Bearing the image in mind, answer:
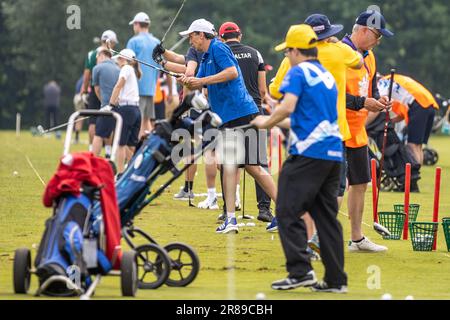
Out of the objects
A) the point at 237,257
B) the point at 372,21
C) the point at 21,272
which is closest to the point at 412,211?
the point at 372,21

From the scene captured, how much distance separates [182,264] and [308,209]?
1073 mm

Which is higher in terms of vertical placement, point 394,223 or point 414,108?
point 414,108

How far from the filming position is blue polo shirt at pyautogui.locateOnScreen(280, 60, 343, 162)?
1024 centimetres

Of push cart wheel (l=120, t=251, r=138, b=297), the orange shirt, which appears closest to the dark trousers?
push cart wheel (l=120, t=251, r=138, b=297)

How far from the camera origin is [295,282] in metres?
10.3

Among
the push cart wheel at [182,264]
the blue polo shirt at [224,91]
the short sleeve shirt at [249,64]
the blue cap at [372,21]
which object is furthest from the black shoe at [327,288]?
the short sleeve shirt at [249,64]

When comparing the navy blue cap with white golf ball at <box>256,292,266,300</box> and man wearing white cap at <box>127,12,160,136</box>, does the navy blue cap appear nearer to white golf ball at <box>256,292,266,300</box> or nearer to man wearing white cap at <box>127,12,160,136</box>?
white golf ball at <box>256,292,266,300</box>

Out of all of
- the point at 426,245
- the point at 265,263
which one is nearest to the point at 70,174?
the point at 265,263

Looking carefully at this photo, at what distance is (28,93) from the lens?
59188 millimetres

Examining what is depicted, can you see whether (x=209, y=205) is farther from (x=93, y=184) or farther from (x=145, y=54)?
(x=93, y=184)

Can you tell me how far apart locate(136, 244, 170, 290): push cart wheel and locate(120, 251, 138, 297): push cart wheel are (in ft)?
1.69

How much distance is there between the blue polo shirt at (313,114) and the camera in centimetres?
1024

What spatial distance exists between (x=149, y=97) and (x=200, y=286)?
483 inches
